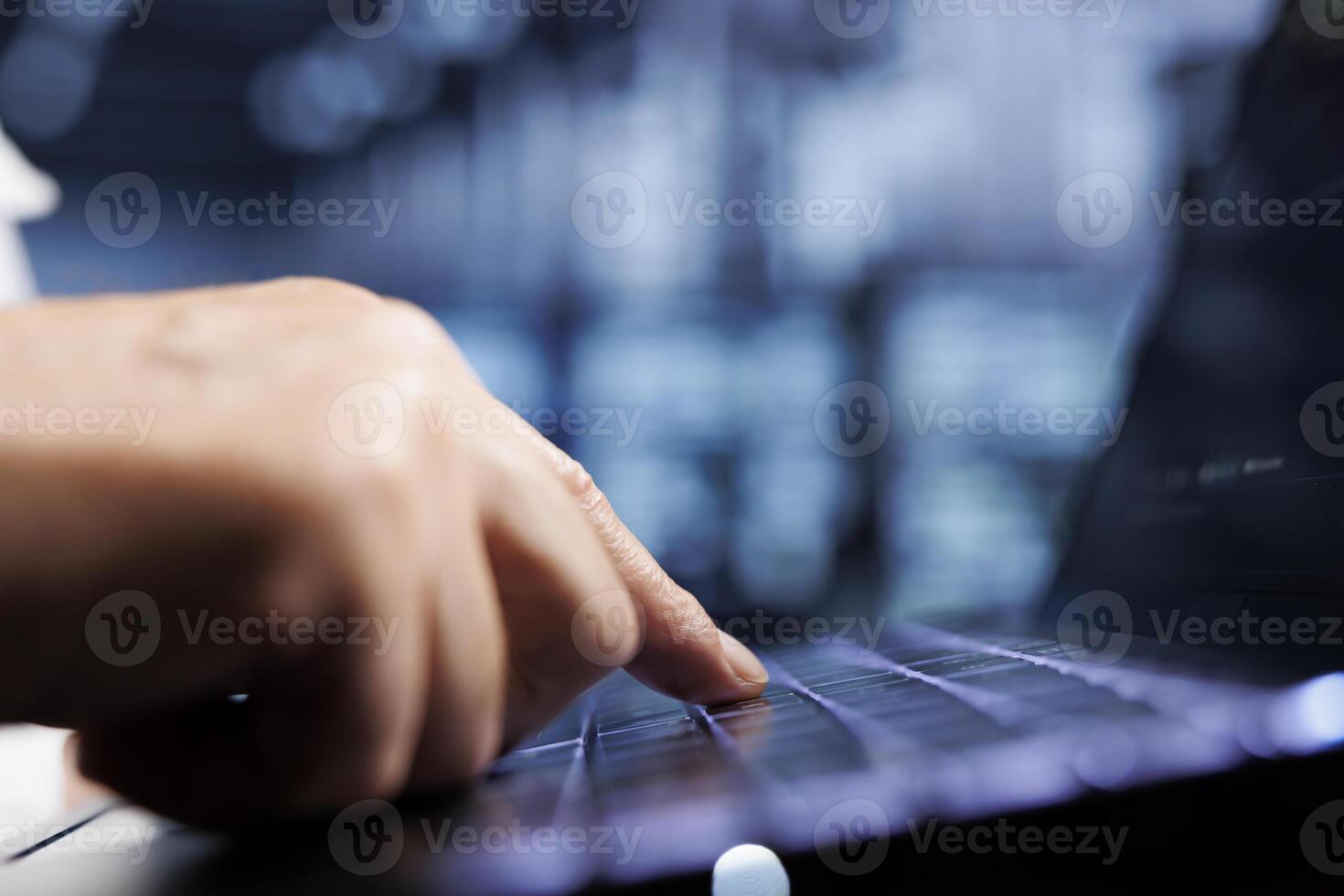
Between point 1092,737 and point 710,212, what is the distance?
287cm

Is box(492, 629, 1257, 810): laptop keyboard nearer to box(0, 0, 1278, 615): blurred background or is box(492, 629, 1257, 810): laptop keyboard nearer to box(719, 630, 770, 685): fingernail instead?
box(719, 630, 770, 685): fingernail

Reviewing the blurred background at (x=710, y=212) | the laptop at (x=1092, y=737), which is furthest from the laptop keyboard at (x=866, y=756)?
the blurred background at (x=710, y=212)

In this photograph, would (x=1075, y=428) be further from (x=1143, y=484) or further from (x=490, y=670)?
(x=490, y=670)

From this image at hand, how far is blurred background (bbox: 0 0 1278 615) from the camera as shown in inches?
98.6

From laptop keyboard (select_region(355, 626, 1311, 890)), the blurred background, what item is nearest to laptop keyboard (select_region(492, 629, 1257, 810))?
laptop keyboard (select_region(355, 626, 1311, 890))

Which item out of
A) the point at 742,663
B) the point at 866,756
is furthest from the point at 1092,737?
the point at 742,663

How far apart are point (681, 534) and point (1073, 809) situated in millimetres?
2474

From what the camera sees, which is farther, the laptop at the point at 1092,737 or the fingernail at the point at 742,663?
the fingernail at the point at 742,663

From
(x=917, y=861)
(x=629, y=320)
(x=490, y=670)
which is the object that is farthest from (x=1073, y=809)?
(x=629, y=320)

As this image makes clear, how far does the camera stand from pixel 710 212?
2.91 metres

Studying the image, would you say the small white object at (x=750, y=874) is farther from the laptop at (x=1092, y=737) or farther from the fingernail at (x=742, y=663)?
the fingernail at (x=742, y=663)

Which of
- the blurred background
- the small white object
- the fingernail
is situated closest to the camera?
the small white object

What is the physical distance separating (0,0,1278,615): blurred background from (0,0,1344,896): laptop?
2.07 m

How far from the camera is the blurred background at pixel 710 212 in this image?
8.21 ft
